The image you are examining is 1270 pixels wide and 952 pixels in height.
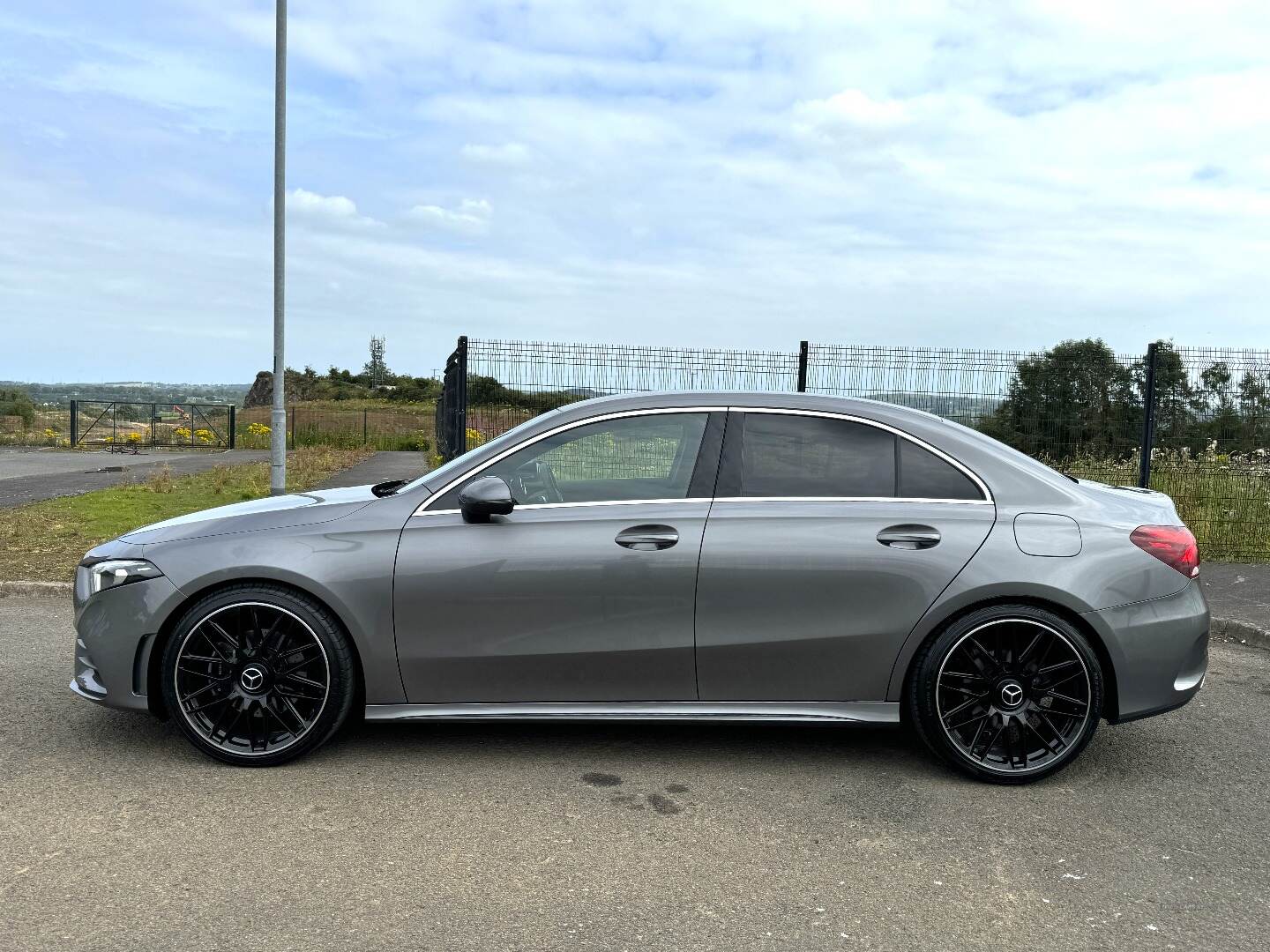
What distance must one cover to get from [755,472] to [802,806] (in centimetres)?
134

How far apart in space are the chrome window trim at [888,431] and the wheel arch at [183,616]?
63.4 inches

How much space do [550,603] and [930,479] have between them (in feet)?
5.42

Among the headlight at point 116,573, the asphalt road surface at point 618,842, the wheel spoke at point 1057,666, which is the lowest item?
the asphalt road surface at point 618,842

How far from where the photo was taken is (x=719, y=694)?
455cm

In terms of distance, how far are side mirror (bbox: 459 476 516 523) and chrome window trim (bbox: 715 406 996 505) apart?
87 cm

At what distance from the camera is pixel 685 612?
446 cm

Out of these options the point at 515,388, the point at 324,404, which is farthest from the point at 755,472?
the point at 324,404

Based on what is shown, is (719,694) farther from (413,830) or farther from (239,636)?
(239,636)

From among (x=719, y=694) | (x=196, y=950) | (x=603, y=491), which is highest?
(x=603, y=491)

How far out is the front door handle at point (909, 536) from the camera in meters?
4.51

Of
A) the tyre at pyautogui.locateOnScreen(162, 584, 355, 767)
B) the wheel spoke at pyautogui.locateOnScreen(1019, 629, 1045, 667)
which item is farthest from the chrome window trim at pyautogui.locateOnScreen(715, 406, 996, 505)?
the tyre at pyautogui.locateOnScreen(162, 584, 355, 767)

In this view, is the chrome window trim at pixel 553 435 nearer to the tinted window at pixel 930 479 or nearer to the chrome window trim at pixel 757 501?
the chrome window trim at pixel 757 501

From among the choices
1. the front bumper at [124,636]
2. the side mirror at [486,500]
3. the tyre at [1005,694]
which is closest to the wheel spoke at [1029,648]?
the tyre at [1005,694]

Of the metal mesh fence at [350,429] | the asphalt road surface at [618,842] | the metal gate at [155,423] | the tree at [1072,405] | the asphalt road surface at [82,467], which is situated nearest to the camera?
the asphalt road surface at [618,842]
